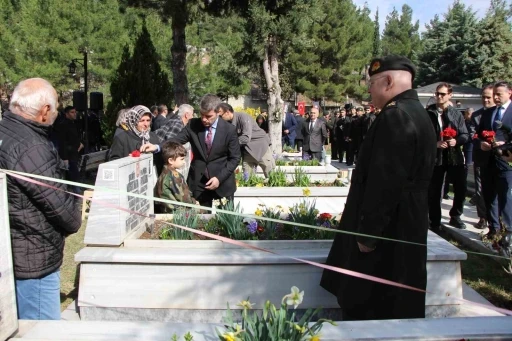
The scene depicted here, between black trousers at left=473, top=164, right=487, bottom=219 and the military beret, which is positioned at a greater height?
the military beret

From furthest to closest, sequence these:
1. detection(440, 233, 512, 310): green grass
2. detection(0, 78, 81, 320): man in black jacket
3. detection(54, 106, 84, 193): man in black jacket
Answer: detection(54, 106, 84, 193): man in black jacket
detection(440, 233, 512, 310): green grass
detection(0, 78, 81, 320): man in black jacket

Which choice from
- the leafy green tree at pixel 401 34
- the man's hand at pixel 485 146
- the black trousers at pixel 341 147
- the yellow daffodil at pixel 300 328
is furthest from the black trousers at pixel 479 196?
the leafy green tree at pixel 401 34

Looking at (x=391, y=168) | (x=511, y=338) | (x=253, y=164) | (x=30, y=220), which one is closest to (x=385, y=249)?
(x=391, y=168)

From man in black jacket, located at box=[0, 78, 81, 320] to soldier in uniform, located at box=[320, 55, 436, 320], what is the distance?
1.71 m

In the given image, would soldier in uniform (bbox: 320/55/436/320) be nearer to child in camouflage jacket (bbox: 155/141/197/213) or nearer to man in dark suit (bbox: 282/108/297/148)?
child in camouflage jacket (bbox: 155/141/197/213)

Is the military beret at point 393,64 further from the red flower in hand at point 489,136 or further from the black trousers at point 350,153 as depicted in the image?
the black trousers at point 350,153

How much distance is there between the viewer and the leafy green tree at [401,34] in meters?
83.3

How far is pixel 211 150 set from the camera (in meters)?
5.72

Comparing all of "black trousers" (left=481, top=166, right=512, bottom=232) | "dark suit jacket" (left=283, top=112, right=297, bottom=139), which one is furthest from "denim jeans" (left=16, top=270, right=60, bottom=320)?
"dark suit jacket" (left=283, top=112, right=297, bottom=139)

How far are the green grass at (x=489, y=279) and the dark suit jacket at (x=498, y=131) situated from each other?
1.15m

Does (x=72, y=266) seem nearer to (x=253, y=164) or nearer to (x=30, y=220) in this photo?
(x=30, y=220)

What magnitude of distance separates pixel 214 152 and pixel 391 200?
3004mm

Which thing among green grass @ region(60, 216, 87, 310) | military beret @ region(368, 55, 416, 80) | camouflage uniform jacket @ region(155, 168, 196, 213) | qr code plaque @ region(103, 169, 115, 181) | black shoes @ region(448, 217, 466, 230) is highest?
military beret @ region(368, 55, 416, 80)

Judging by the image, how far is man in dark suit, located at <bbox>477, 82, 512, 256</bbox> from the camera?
624 cm
